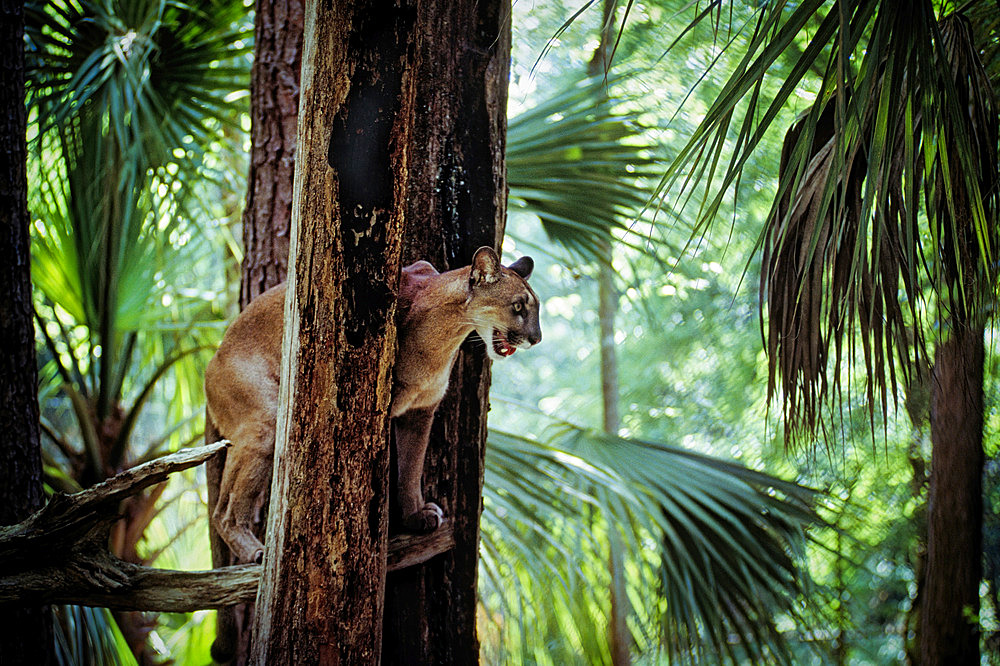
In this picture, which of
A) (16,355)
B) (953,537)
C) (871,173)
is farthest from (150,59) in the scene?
(953,537)

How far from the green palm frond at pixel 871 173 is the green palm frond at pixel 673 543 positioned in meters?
0.96

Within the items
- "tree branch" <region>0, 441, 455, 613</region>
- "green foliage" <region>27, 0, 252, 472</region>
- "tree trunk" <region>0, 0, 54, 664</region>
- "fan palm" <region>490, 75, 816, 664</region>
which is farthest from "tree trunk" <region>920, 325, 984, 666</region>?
"tree trunk" <region>0, 0, 54, 664</region>

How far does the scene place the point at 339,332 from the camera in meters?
1.94

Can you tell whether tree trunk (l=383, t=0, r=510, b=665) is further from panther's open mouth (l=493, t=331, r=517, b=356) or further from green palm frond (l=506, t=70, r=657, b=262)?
green palm frond (l=506, t=70, r=657, b=262)

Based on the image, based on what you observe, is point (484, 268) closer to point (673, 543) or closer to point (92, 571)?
point (92, 571)

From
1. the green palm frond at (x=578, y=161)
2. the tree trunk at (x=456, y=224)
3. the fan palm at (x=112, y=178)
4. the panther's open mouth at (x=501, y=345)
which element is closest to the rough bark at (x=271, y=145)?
the fan palm at (x=112, y=178)

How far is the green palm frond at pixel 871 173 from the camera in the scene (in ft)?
6.20

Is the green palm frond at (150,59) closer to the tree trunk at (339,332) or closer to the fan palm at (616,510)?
the fan palm at (616,510)

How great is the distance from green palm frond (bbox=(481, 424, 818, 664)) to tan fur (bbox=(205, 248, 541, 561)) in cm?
113

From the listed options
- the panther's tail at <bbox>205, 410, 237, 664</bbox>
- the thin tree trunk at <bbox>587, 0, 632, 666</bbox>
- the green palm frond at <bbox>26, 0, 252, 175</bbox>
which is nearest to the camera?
the panther's tail at <bbox>205, 410, 237, 664</bbox>

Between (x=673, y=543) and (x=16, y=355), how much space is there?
2.71 m

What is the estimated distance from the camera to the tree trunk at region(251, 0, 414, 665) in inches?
75.9

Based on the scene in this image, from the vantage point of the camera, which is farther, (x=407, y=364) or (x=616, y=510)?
(x=616, y=510)

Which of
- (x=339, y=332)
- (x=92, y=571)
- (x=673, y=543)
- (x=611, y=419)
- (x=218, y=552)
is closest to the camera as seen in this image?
(x=339, y=332)
